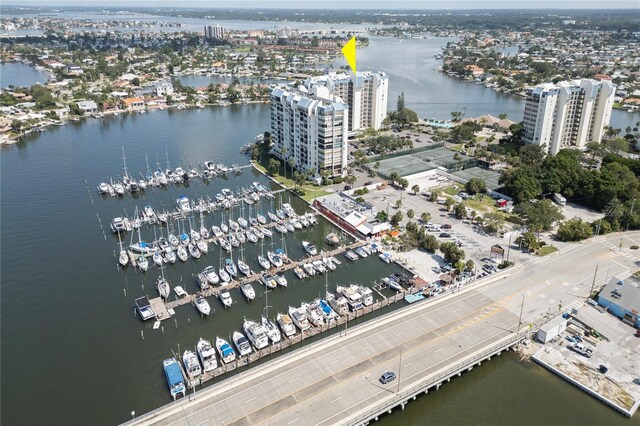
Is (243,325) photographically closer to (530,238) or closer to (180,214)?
(180,214)

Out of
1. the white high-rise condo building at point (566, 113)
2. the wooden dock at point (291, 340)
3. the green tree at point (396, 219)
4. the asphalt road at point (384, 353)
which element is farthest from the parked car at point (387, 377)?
the white high-rise condo building at point (566, 113)

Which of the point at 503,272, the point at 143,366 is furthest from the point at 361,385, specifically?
the point at 503,272

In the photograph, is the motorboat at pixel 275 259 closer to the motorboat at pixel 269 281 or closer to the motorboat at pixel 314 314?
the motorboat at pixel 269 281

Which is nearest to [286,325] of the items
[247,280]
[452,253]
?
[247,280]

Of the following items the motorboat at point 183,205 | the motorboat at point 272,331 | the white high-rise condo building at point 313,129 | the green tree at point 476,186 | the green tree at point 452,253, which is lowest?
the motorboat at point 272,331

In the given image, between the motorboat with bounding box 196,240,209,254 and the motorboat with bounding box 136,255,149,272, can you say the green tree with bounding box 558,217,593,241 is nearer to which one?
the motorboat with bounding box 196,240,209,254

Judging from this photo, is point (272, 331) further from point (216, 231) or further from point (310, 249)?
point (216, 231)
